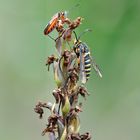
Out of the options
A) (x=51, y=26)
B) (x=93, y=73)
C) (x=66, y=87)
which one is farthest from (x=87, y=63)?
(x=93, y=73)

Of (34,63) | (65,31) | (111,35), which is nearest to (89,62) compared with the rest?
(65,31)

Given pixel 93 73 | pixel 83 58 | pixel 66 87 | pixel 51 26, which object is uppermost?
pixel 93 73

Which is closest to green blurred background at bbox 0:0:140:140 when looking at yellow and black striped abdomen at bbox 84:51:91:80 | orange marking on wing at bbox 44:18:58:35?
yellow and black striped abdomen at bbox 84:51:91:80

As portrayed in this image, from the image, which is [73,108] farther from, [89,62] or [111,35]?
[111,35]

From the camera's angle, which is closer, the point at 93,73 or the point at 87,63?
the point at 87,63

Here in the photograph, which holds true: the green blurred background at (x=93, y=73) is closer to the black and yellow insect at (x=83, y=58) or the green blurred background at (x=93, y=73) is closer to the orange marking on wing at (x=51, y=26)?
the black and yellow insect at (x=83, y=58)

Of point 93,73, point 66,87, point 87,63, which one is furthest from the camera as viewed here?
point 93,73

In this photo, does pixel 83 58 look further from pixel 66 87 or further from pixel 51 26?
pixel 66 87
